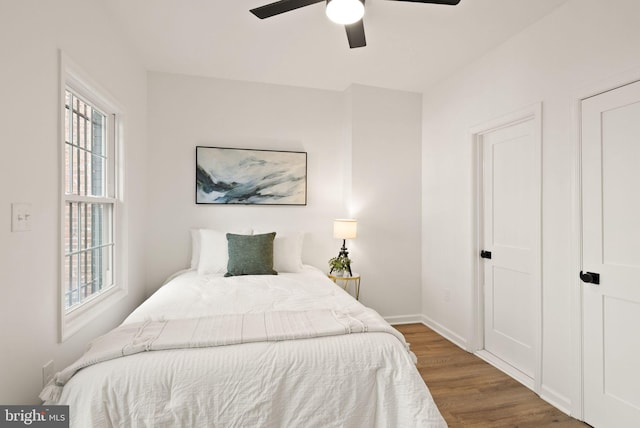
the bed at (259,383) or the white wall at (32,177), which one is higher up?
the white wall at (32,177)

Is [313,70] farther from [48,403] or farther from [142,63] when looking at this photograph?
[48,403]

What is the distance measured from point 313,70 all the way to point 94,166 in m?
2.16

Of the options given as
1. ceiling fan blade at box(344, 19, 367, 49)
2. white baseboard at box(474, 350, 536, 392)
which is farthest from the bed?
ceiling fan blade at box(344, 19, 367, 49)

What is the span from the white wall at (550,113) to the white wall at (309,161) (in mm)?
586

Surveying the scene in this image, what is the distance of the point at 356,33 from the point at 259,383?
219cm

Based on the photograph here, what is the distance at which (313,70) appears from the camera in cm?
328

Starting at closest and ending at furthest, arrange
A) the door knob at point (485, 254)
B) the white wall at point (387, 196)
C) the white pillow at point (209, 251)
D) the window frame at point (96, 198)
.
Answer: the window frame at point (96, 198), the door knob at point (485, 254), the white pillow at point (209, 251), the white wall at point (387, 196)

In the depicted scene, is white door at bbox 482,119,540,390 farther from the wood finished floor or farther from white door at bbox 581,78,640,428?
white door at bbox 581,78,640,428

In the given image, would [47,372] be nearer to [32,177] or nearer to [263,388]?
A: [32,177]

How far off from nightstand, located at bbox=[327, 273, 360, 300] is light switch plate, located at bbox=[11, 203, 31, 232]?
8.36 ft

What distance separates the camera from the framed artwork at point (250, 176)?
3447 millimetres

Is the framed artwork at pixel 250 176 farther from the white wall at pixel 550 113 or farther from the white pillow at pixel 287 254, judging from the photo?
the white wall at pixel 550 113

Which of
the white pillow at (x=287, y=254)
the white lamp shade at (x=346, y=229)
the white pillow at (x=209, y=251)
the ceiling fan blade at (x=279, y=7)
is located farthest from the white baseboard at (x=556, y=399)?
the ceiling fan blade at (x=279, y=7)

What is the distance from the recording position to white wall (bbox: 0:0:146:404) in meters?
1.34
